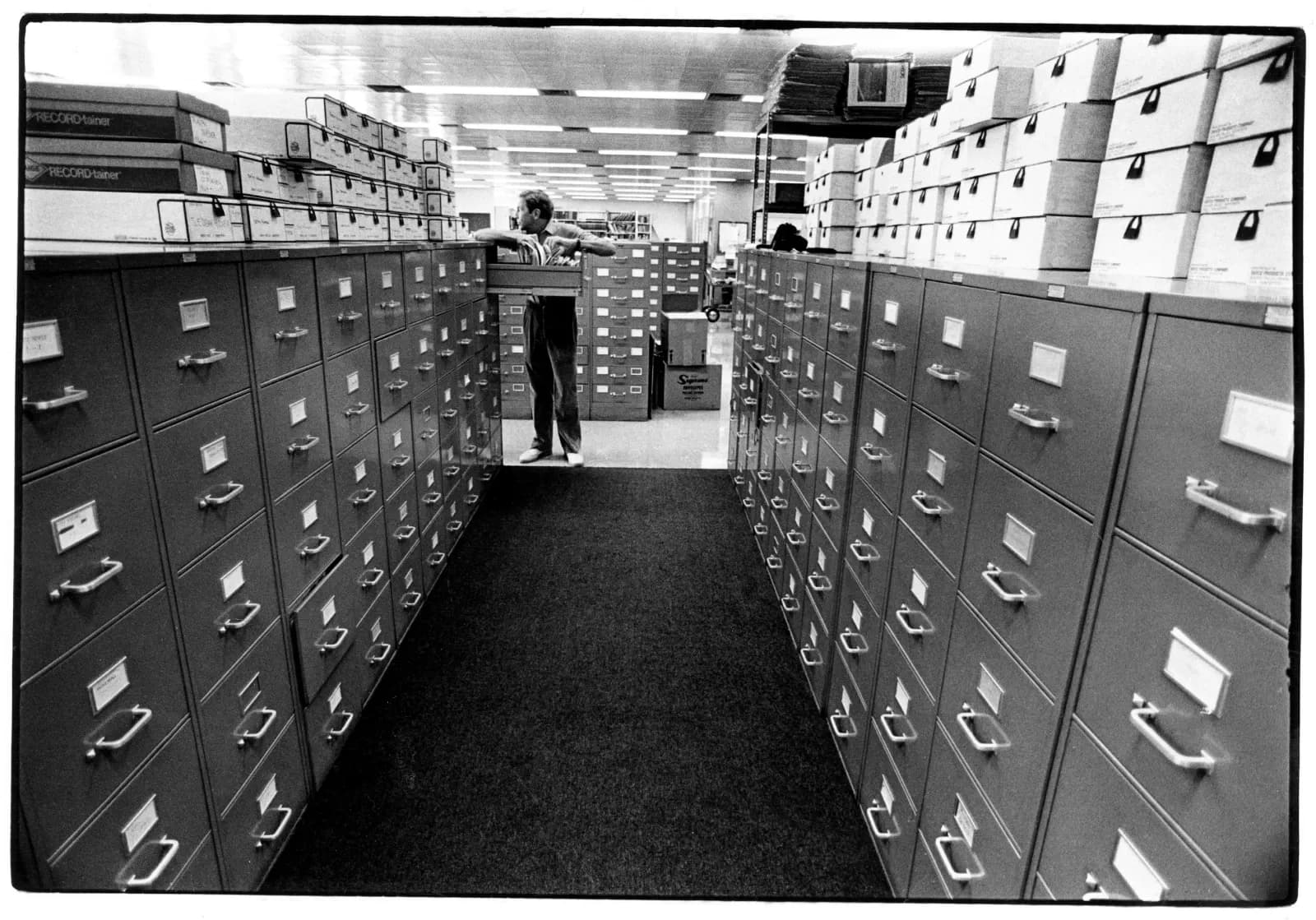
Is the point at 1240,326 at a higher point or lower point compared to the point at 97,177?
lower

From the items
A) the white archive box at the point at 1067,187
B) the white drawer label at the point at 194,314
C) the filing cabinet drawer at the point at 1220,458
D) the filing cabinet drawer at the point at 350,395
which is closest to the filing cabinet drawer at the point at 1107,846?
the filing cabinet drawer at the point at 1220,458

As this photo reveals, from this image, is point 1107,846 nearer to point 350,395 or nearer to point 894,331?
point 894,331

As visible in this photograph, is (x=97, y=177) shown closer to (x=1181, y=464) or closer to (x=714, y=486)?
(x=1181, y=464)

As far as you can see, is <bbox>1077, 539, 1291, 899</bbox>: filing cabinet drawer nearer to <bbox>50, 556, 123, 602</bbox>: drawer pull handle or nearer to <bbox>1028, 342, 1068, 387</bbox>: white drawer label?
<bbox>1028, 342, 1068, 387</bbox>: white drawer label

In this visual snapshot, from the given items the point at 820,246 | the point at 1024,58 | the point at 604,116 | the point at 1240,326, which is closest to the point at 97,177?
the point at 1240,326

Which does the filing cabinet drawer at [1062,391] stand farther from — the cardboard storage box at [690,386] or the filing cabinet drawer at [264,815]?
the cardboard storage box at [690,386]

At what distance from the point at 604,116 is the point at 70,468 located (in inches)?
317

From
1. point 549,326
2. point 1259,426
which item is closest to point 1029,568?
point 1259,426

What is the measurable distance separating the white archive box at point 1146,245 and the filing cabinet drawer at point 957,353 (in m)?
0.27

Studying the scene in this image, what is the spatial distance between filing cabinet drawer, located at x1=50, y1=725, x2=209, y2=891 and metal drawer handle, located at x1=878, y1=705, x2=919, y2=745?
133cm

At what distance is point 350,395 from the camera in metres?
1.99

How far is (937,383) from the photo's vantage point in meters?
1.39

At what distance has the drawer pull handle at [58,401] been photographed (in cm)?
83

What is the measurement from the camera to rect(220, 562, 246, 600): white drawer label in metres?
1.33
